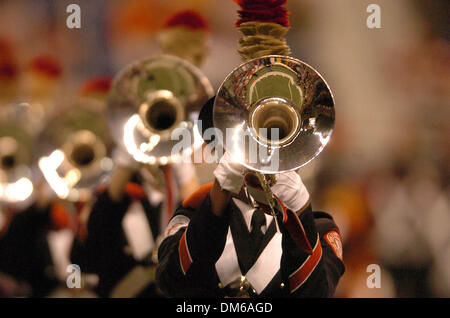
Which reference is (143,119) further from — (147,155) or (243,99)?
(243,99)

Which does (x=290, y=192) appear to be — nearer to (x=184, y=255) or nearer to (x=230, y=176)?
(x=230, y=176)

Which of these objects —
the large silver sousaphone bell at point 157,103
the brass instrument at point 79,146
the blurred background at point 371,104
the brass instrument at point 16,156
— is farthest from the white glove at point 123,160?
the brass instrument at point 16,156

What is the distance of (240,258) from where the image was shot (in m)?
1.91

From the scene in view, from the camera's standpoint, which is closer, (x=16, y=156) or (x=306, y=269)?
(x=306, y=269)

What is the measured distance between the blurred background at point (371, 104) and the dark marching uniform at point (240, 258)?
87 centimetres

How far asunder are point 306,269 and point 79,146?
1.29 m

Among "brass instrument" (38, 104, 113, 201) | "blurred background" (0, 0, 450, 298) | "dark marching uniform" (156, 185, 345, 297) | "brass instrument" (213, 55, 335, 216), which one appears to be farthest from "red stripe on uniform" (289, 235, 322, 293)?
"brass instrument" (38, 104, 113, 201)

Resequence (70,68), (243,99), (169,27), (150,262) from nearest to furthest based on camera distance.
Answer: (243,99), (150,262), (169,27), (70,68)

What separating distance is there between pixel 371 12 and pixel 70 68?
4.94ft

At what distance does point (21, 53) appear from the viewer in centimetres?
331

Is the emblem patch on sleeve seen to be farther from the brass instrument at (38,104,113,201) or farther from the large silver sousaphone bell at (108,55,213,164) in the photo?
the brass instrument at (38,104,113,201)

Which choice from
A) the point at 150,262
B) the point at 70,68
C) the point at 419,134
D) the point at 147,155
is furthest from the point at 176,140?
the point at 419,134

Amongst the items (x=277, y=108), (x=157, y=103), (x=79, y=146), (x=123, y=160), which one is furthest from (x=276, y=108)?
(x=79, y=146)

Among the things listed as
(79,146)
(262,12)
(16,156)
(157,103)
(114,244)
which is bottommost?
(114,244)
